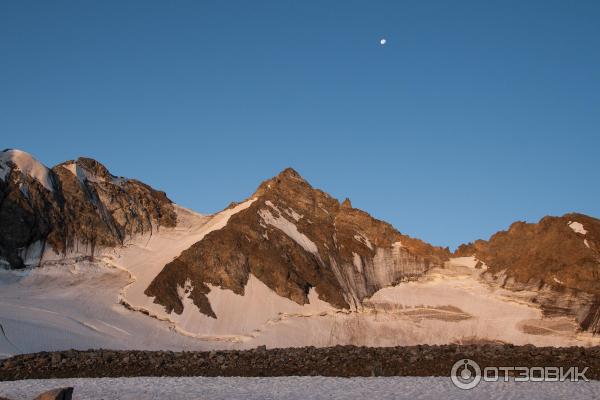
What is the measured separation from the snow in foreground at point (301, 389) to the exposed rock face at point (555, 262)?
160ft

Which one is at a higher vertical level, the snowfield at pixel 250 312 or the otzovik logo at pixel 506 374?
the snowfield at pixel 250 312

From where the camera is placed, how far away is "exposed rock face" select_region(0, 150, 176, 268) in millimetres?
70938

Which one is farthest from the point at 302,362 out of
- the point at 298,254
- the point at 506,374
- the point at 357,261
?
the point at 357,261

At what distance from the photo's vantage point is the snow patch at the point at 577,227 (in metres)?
75.9

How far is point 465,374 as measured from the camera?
2594 centimetres

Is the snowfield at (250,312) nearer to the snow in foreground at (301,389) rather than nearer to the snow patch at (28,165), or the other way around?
the snow patch at (28,165)

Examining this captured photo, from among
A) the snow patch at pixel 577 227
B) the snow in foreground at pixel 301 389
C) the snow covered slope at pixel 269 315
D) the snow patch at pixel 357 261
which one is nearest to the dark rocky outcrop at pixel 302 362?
the snow in foreground at pixel 301 389

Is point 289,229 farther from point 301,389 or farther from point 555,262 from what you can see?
point 301,389

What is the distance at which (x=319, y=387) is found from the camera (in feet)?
79.5

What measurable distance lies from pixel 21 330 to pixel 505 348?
33127 millimetres

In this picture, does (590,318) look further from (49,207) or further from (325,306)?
(49,207)

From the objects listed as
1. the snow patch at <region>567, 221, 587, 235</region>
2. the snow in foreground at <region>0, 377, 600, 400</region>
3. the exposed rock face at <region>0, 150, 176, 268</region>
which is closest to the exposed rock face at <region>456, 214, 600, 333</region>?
the snow patch at <region>567, 221, 587, 235</region>

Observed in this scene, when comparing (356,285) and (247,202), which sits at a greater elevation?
(247,202)

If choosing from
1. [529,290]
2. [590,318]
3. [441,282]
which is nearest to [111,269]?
[441,282]
